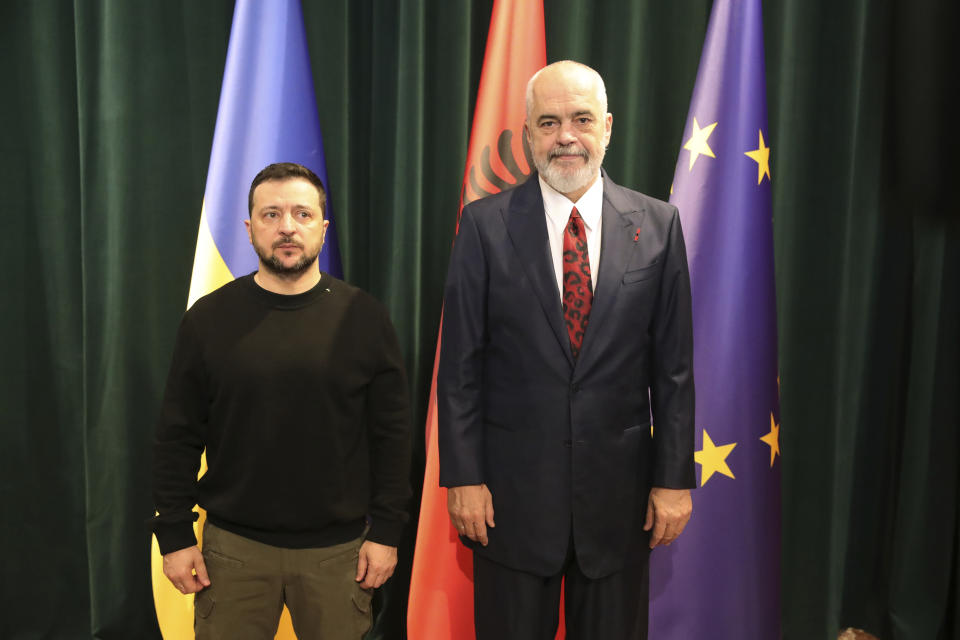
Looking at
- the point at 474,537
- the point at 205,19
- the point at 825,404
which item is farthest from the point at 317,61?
the point at 825,404

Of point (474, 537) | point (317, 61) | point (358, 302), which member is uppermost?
point (317, 61)

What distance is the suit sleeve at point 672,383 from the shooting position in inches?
59.9

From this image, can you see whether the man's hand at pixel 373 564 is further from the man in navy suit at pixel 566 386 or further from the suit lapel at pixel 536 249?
the suit lapel at pixel 536 249

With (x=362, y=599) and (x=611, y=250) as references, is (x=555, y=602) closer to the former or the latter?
(x=362, y=599)

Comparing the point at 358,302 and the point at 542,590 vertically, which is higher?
the point at 358,302

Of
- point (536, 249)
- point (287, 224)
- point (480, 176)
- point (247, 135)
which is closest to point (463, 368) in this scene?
point (536, 249)

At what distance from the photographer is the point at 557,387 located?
1.46 meters

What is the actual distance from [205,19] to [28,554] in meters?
2.03

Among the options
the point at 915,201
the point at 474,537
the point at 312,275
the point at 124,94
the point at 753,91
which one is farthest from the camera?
the point at 915,201

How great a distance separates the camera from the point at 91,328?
2.34 meters

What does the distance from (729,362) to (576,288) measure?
31.6 inches

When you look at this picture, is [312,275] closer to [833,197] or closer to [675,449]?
[675,449]

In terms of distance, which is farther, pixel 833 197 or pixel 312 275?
pixel 833 197

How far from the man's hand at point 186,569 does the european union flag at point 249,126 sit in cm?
75
